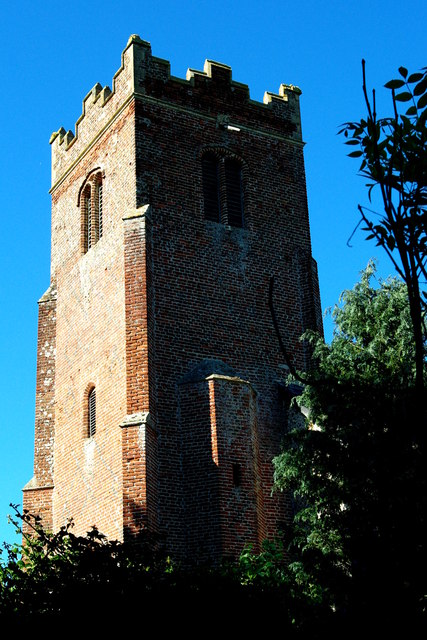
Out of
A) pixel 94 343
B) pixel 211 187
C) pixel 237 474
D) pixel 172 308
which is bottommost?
pixel 237 474

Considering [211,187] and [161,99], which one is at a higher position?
[161,99]

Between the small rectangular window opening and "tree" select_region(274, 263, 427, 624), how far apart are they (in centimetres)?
112

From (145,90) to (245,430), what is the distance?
27.5 ft

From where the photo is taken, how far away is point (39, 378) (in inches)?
973

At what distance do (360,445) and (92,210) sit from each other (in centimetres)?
1031

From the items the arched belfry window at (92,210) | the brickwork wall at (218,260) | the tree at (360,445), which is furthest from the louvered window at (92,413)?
the tree at (360,445)

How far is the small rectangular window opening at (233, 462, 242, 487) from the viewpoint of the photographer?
66.0 feet

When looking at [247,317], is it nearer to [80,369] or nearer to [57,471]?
[80,369]

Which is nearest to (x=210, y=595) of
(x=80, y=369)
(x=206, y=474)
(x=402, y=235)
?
(x=402, y=235)

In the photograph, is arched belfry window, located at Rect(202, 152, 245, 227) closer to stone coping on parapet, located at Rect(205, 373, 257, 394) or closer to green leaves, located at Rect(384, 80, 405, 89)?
stone coping on parapet, located at Rect(205, 373, 257, 394)

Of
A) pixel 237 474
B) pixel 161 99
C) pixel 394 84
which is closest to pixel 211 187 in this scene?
pixel 161 99

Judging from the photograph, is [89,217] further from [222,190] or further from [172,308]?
[172,308]

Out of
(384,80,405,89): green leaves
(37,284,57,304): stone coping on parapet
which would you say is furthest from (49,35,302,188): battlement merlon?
(384,80,405,89): green leaves

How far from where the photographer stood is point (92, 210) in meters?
A: 24.4
